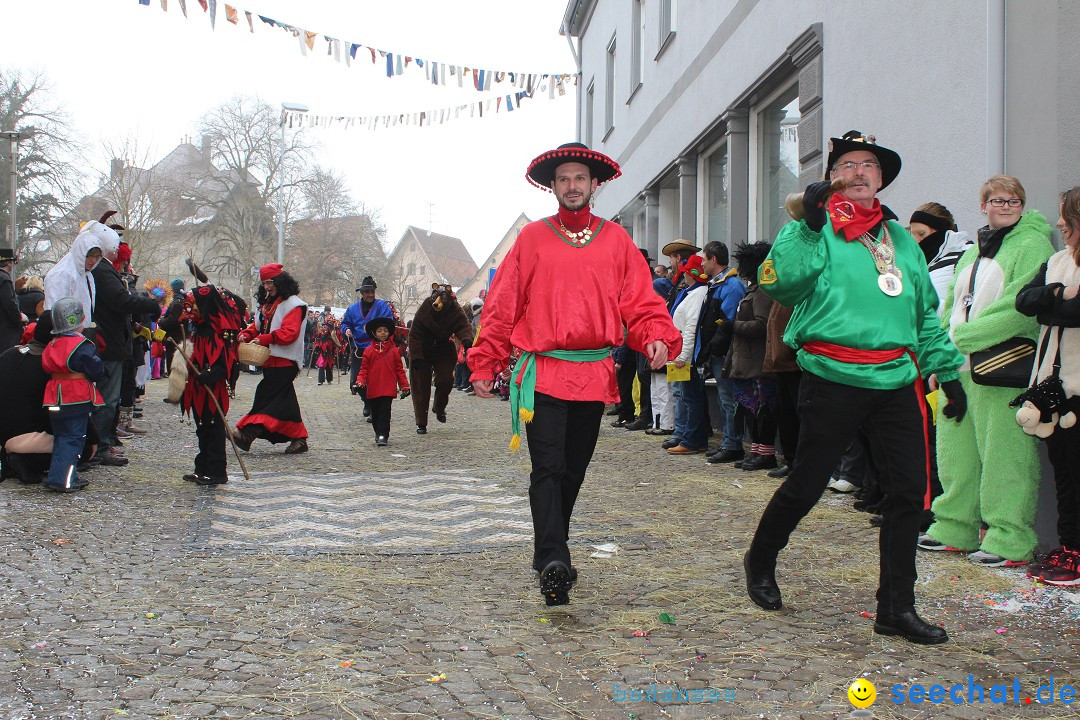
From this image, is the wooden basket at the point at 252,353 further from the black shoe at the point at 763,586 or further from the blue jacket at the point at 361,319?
the black shoe at the point at 763,586

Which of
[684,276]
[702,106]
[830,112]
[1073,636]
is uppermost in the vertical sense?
[702,106]

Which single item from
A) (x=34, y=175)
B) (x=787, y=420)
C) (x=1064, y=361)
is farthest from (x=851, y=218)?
(x=34, y=175)

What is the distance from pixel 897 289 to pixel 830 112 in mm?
5687

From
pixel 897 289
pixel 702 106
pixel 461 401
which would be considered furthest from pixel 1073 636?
pixel 461 401

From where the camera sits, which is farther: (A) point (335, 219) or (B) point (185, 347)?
(A) point (335, 219)

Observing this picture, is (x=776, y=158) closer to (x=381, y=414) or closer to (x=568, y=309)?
(x=381, y=414)

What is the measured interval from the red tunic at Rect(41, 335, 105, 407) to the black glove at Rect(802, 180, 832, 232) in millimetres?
5795

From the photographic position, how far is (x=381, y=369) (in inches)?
449

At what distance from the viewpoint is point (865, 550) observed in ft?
18.0

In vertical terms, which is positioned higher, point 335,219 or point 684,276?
point 335,219

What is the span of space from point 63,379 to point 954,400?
626cm

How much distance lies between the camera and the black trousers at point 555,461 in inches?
169

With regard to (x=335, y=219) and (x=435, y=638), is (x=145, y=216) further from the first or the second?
(x=435, y=638)

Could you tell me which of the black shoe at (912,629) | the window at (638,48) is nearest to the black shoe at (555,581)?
the black shoe at (912,629)
